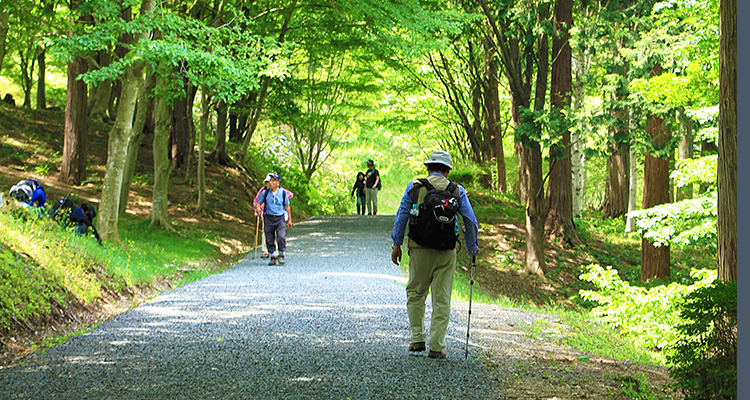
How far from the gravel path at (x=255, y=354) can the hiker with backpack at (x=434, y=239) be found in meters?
0.31

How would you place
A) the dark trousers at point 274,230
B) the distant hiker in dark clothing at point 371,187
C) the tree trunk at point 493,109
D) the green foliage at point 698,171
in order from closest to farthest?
the green foliage at point 698,171
the dark trousers at point 274,230
the distant hiker in dark clothing at point 371,187
the tree trunk at point 493,109

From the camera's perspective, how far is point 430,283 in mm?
5492

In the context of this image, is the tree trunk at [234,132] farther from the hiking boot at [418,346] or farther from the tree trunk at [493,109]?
the hiking boot at [418,346]

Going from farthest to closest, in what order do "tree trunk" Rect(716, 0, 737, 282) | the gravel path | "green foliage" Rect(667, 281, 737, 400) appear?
"tree trunk" Rect(716, 0, 737, 282)
the gravel path
"green foliage" Rect(667, 281, 737, 400)

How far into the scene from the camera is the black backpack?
5.22 meters

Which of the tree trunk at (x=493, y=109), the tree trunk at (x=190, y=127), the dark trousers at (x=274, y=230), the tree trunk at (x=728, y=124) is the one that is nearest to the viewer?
the tree trunk at (x=728, y=124)

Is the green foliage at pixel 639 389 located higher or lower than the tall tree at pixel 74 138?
lower

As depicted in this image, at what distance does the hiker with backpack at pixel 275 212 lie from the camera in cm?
1145

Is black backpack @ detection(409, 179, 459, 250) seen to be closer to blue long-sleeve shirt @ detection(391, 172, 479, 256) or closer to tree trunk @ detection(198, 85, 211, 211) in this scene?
blue long-sleeve shirt @ detection(391, 172, 479, 256)

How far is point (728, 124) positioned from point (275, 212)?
7691mm

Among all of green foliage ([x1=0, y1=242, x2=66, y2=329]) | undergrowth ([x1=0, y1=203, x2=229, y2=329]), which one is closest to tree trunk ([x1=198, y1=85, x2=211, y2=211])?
undergrowth ([x1=0, y1=203, x2=229, y2=329])

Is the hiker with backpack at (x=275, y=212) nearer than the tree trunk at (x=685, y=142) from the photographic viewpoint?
Yes

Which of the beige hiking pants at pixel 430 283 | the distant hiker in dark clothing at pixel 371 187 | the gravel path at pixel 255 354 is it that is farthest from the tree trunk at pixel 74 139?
the beige hiking pants at pixel 430 283

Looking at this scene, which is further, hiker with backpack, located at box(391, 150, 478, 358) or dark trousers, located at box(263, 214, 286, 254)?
dark trousers, located at box(263, 214, 286, 254)
